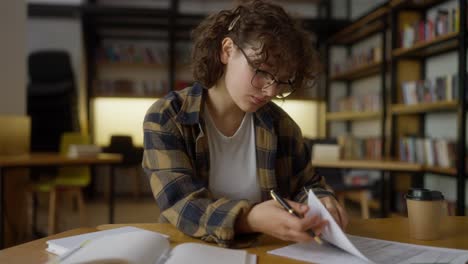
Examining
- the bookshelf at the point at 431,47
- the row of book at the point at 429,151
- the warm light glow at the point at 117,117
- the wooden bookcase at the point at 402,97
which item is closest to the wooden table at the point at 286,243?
the wooden bookcase at the point at 402,97

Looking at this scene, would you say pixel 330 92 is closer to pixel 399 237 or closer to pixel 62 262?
pixel 399 237

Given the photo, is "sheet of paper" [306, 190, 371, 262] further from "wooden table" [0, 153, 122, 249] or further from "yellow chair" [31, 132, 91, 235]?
"yellow chair" [31, 132, 91, 235]

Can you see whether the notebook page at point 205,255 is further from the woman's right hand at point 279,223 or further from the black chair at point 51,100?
the black chair at point 51,100

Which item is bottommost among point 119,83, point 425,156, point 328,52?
point 425,156

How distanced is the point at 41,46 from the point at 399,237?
5.78 meters

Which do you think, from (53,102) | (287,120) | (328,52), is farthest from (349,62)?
(287,120)

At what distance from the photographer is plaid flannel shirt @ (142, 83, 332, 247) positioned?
2.91ft

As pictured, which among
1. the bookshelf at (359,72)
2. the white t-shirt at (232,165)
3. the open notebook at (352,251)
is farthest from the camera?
the bookshelf at (359,72)

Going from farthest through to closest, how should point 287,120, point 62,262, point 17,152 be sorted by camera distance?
1. point 17,152
2. point 287,120
3. point 62,262

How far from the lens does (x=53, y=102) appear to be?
539 centimetres

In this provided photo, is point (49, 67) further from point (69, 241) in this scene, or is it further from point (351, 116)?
point (69, 241)

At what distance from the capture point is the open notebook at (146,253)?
661 mm

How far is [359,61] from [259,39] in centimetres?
461

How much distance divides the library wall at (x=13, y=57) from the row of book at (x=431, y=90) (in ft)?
11.7
